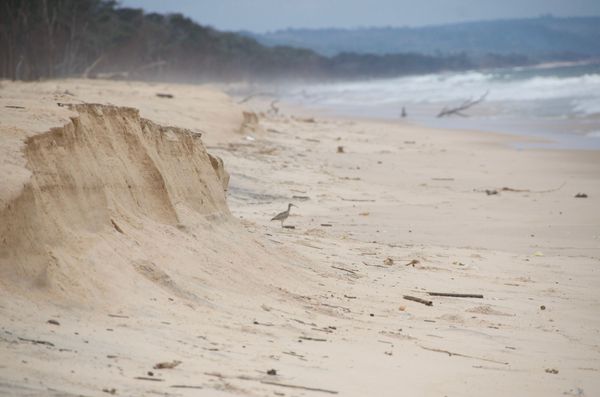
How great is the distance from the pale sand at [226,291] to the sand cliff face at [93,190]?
0.01m

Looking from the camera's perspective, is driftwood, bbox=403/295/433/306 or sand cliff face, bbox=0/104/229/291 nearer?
sand cliff face, bbox=0/104/229/291

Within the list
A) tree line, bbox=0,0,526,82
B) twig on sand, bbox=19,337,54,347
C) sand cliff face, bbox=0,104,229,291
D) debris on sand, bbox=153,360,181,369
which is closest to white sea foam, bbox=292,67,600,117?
tree line, bbox=0,0,526,82

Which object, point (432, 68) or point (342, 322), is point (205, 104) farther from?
point (432, 68)

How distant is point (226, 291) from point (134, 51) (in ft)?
180

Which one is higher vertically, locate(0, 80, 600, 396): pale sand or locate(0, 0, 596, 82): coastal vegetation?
locate(0, 0, 596, 82): coastal vegetation

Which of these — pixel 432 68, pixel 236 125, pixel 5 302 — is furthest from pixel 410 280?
pixel 432 68

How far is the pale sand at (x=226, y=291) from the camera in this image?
4602 millimetres

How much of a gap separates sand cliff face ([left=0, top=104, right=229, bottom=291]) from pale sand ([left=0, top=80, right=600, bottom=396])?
1 centimetres

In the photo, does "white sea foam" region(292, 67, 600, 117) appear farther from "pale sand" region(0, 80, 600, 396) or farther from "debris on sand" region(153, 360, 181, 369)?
"debris on sand" region(153, 360, 181, 369)

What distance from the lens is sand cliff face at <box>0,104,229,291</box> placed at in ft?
16.8

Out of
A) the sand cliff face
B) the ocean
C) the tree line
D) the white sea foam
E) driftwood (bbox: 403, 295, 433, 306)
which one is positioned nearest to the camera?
the sand cliff face

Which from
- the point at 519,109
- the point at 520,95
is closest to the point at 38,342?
the point at 519,109

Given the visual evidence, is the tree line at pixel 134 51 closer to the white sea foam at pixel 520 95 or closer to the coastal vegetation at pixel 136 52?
the coastal vegetation at pixel 136 52

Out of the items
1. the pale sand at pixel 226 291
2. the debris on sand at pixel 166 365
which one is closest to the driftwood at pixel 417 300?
the pale sand at pixel 226 291
